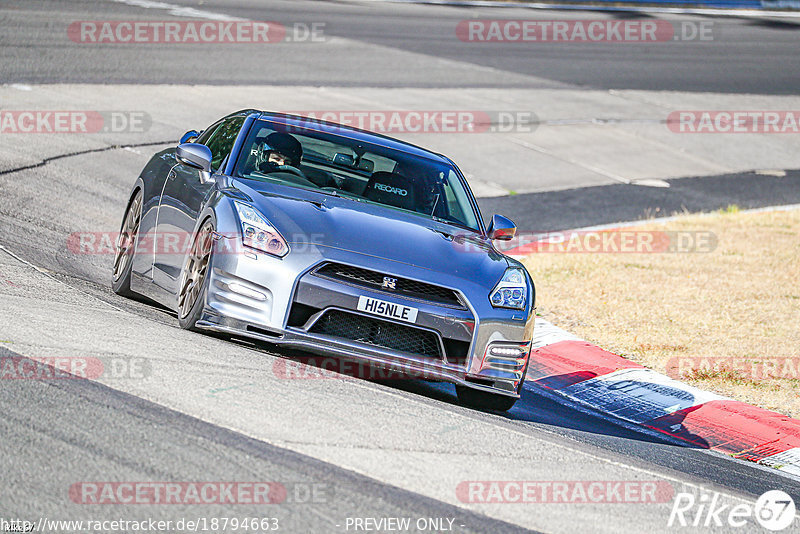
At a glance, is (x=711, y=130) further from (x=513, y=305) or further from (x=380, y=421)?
(x=380, y=421)

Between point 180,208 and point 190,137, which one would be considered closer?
point 180,208

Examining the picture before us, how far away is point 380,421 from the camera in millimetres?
5445

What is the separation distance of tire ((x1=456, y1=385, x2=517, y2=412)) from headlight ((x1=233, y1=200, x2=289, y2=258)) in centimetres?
148

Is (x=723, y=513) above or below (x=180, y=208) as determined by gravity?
below

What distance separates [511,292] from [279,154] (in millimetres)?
2009

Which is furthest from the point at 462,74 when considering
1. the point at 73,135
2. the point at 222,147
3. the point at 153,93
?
the point at 222,147

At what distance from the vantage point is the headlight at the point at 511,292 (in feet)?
21.7

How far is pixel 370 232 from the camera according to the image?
6.68 m

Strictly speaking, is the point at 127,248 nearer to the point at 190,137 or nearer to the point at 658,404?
the point at 190,137

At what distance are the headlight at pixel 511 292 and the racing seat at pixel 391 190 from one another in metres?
1.13
